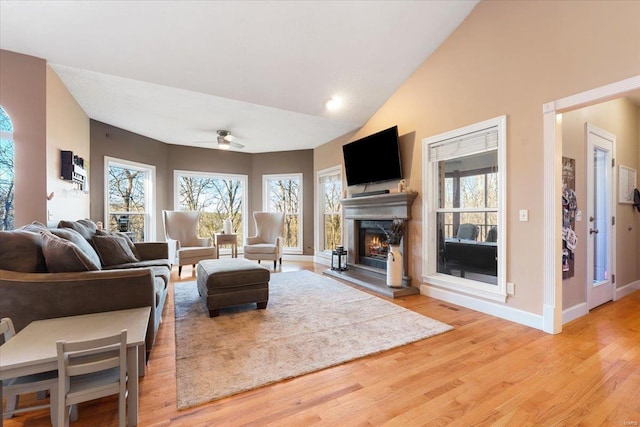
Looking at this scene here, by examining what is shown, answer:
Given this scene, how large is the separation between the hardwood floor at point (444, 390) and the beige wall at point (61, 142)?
230 centimetres

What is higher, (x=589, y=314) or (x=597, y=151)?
(x=597, y=151)

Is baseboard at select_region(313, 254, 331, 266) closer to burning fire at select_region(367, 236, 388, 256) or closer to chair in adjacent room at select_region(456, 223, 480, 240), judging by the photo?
burning fire at select_region(367, 236, 388, 256)

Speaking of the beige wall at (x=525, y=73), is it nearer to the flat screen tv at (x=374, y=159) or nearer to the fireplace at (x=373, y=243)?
the flat screen tv at (x=374, y=159)

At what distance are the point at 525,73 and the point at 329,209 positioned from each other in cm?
419

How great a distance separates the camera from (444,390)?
5.59 ft

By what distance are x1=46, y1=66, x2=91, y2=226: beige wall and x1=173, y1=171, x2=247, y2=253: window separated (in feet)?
7.12

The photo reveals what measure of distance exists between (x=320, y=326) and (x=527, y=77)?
3071mm

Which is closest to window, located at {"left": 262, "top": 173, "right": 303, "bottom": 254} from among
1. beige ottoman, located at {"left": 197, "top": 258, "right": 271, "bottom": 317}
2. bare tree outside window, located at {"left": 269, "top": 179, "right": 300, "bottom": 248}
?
bare tree outside window, located at {"left": 269, "top": 179, "right": 300, "bottom": 248}

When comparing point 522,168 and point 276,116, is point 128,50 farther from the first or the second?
point 522,168

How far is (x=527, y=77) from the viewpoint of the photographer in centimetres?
271

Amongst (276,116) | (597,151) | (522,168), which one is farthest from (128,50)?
(597,151)

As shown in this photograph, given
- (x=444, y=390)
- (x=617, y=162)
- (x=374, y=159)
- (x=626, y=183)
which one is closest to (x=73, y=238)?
(x=444, y=390)

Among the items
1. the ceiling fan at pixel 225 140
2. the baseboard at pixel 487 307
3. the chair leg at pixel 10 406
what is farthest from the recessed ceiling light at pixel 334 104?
the chair leg at pixel 10 406

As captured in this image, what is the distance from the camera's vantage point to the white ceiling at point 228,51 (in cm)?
268
